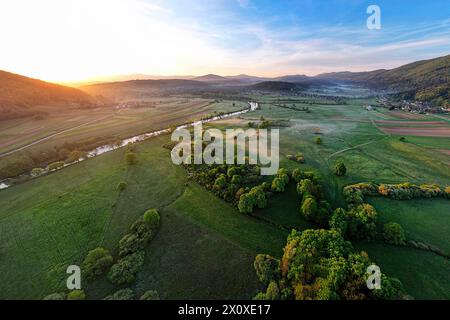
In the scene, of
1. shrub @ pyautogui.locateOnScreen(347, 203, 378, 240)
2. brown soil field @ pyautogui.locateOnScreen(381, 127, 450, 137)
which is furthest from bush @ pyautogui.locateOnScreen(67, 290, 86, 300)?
brown soil field @ pyautogui.locateOnScreen(381, 127, 450, 137)

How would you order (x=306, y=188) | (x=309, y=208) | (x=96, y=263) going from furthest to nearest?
(x=306, y=188) → (x=309, y=208) → (x=96, y=263)

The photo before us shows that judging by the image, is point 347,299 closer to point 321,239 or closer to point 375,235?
point 321,239

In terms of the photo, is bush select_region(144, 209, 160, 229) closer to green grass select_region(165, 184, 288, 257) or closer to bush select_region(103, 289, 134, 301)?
green grass select_region(165, 184, 288, 257)

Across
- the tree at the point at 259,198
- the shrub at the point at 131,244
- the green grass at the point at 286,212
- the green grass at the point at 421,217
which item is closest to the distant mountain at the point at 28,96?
the shrub at the point at 131,244

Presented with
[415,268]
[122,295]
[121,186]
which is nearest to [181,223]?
[122,295]

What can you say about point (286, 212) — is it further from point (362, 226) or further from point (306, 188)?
point (362, 226)

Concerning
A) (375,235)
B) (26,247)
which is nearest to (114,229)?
(26,247)
